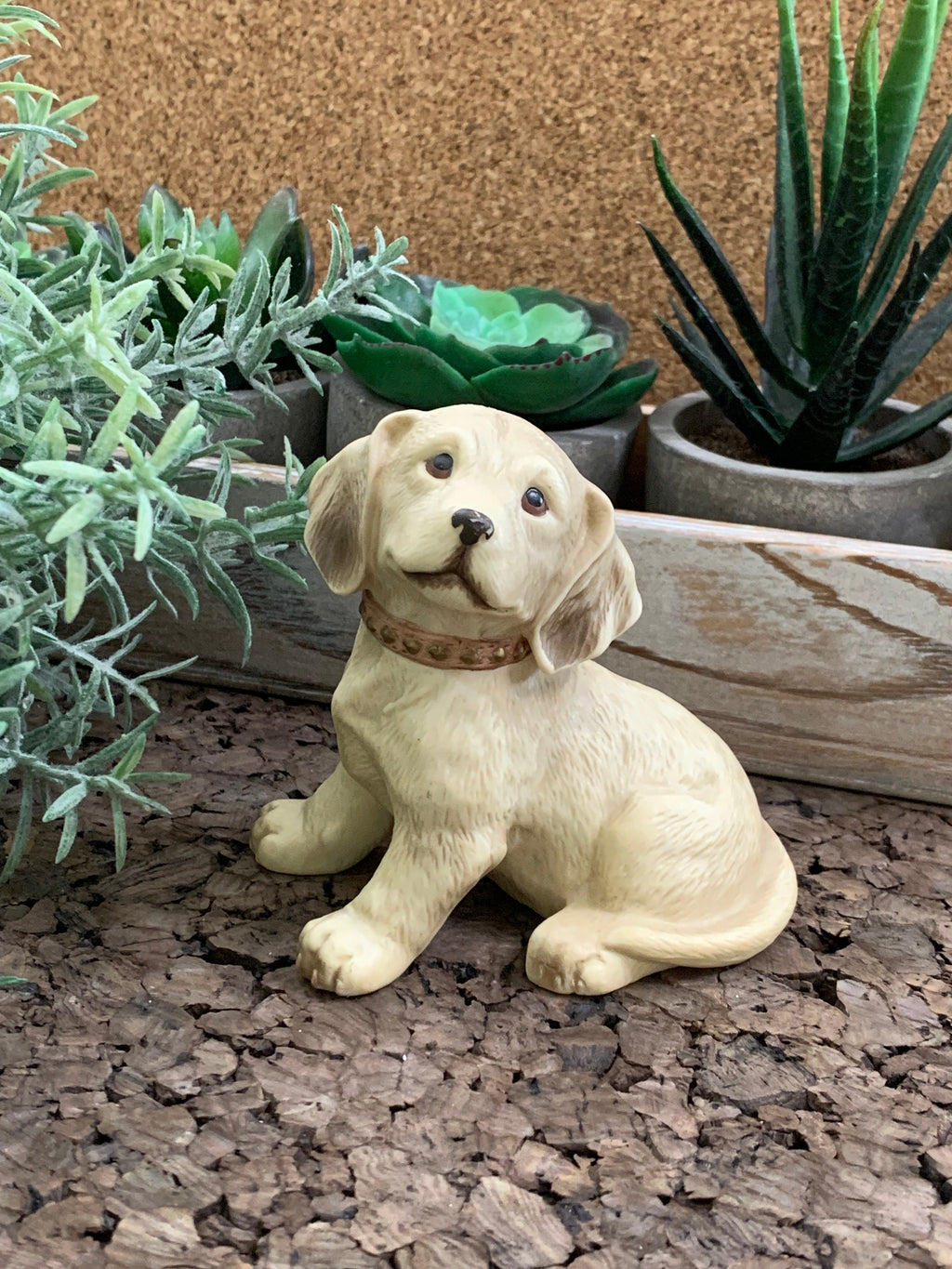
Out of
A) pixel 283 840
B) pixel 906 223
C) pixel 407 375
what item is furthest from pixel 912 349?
pixel 283 840

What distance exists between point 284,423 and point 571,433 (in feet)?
0.85

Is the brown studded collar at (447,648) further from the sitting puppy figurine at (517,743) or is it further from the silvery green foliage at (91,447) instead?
the silvery green foliage at (91,447)

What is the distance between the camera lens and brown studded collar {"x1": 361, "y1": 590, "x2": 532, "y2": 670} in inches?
26.5

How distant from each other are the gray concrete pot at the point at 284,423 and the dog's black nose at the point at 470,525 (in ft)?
1.38

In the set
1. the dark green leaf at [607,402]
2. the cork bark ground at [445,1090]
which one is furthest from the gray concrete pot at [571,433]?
the cork bark ground at [445,1090]

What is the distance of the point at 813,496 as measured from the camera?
0.92 metres

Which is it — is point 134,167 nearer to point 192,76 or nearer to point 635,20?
point 192,76

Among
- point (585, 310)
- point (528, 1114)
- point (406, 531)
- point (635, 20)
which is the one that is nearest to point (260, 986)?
point (528, 1114)

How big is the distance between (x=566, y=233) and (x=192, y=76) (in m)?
0.43

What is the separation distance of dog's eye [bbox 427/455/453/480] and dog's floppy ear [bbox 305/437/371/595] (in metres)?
0.04

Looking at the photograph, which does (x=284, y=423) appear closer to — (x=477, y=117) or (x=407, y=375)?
(x=407, y=375)

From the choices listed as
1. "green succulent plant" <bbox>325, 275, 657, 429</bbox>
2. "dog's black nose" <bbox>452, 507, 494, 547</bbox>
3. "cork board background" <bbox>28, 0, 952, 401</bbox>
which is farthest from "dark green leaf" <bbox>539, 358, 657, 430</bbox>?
"dog's black nose" <bbox>452, 507, 494, 547</bbox>

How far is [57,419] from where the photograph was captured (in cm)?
57

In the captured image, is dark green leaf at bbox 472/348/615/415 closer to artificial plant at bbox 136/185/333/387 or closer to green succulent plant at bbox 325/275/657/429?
green succulent plant at bbox 325/275/657/429
